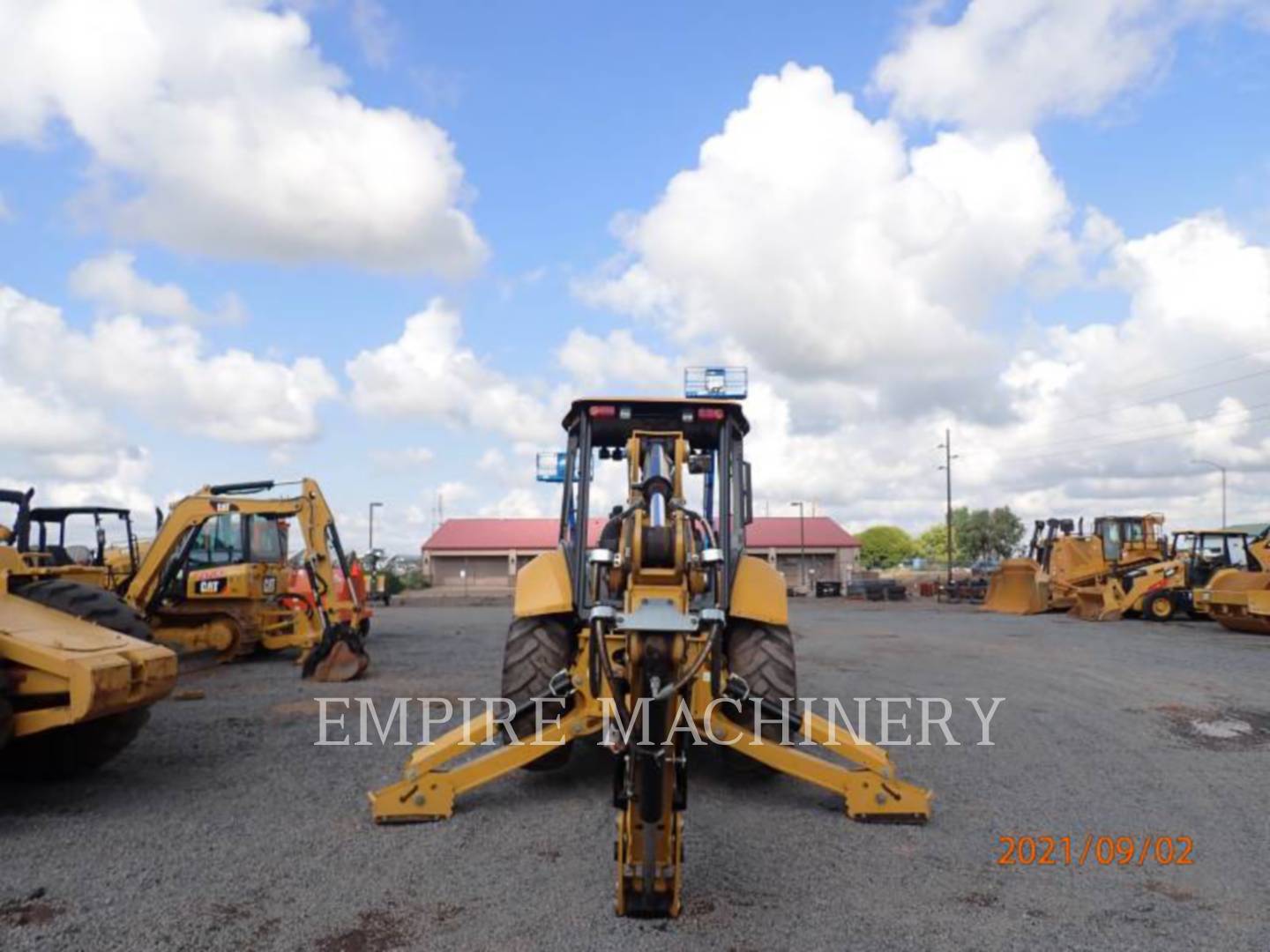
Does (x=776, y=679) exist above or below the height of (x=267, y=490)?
below

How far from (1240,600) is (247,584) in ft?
62.1

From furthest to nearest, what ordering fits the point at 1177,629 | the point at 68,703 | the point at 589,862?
the point at 1177,629 < the point at 68,703 < the point at 589,862

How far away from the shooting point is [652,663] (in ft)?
14.7

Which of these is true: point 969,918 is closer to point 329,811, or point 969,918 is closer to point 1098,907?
point 1098,907

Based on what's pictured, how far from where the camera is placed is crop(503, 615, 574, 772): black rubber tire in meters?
6.79

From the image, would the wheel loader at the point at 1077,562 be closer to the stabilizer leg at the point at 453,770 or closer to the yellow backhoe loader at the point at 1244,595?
the yellow backhoe loader at the point at 1244,595

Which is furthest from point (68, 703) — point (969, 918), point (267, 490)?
point (267, 490)

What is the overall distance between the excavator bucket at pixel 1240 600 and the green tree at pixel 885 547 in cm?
7623

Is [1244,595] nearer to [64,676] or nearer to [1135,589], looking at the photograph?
[1135,589]

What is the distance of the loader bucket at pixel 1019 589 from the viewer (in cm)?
2806

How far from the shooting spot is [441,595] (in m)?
44.8

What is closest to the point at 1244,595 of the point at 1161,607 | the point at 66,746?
the point at 1161,607

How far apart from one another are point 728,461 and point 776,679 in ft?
5.28

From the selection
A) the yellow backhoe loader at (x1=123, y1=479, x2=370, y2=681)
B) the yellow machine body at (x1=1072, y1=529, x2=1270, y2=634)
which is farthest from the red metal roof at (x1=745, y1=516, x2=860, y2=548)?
the yellow backhoe loader at (x1=123, y1=479, x2=370, y2=681)
